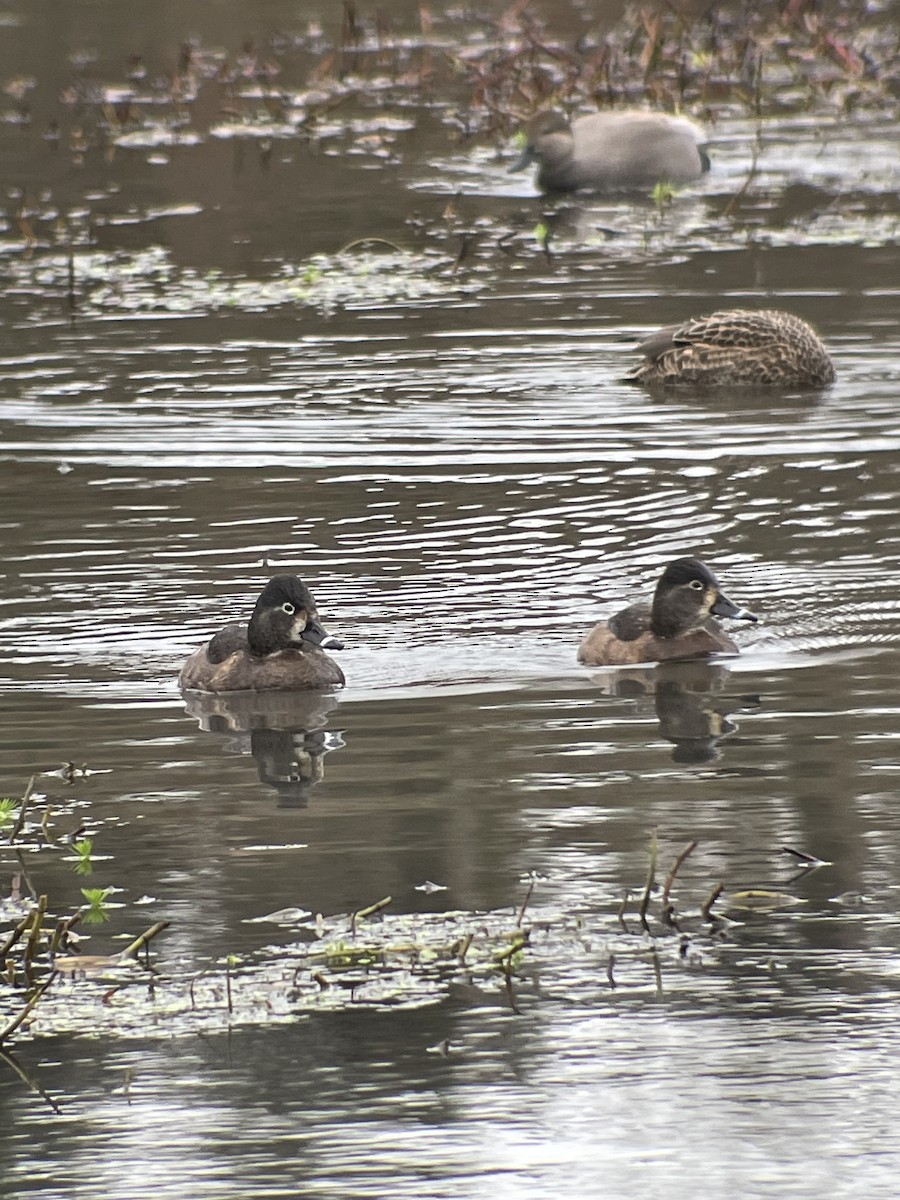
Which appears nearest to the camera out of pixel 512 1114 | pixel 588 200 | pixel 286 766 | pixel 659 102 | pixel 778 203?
pixel 512 1114

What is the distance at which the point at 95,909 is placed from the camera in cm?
739

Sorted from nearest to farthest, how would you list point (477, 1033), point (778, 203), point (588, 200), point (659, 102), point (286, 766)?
point (477, 1033)
point (286, 766)
point (778, 203)
point (588, 200)
point (659, 102)

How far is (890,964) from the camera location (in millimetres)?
6832

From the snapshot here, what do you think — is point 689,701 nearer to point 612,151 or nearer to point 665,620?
point 665,620

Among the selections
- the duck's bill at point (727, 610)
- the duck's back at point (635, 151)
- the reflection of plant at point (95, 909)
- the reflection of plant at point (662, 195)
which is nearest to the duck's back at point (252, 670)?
the duck's bill at point (727, 610)

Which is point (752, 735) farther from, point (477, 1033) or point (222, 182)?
point (222, 182)

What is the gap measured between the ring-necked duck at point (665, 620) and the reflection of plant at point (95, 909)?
360 cm

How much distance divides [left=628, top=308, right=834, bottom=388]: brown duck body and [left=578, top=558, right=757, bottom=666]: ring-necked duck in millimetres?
5468

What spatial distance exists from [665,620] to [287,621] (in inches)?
59.8

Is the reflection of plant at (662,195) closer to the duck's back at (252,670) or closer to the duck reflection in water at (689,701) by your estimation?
the duck reflection in water at (689,701)

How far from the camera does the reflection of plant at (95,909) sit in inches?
289

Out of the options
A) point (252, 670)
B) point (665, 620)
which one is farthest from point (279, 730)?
point (665, 620)

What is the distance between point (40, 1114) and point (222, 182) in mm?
19360

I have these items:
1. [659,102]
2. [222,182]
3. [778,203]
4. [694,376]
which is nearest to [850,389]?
[694,376]
